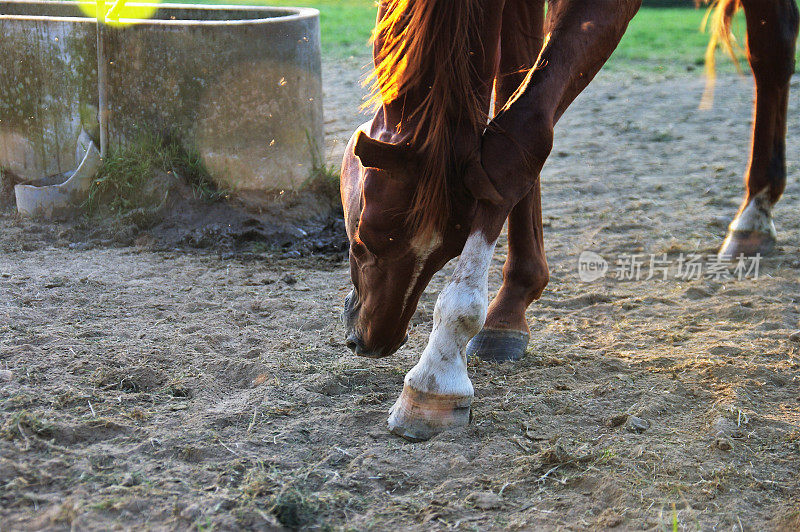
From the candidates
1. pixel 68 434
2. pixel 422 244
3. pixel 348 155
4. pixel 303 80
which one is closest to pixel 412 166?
pixel 422 244

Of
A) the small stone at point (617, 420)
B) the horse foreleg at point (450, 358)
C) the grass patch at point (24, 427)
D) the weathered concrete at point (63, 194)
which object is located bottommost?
the weathered concrete at point (63, 194)

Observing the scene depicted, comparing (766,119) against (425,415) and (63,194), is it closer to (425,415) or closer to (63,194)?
(425,415)

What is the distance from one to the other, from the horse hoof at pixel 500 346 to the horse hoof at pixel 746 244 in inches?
65.3

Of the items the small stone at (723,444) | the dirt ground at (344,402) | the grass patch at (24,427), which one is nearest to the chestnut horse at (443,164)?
the dirt ground at (344,402)

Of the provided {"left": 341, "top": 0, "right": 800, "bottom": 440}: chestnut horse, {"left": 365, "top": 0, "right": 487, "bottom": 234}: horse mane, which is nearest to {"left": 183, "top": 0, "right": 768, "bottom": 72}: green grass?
{"left": 341, "top": 0, "right": 800, "bottom": 440}: chestnut horse

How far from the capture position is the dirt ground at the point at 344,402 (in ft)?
5.76

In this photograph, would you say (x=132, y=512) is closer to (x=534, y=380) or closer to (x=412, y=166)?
(x=412, y=166)

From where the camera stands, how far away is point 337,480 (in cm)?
185

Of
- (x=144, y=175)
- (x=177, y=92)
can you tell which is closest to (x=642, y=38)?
(x=177, y=92)

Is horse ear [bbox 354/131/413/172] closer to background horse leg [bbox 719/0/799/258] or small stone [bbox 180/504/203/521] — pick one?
small stone [bbox 180/504/203/521]

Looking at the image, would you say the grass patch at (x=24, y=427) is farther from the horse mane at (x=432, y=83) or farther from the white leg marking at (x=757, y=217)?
the white leg marking at (x=757, y=217)

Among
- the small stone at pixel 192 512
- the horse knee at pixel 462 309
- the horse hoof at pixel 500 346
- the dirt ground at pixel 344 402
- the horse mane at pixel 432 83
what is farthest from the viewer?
the horse hoof at pixel 500 346

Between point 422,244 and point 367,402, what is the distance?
551mm

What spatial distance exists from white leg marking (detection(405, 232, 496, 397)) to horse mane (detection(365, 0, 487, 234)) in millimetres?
152
